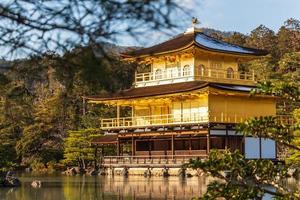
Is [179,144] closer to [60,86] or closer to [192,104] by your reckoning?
[192,104]

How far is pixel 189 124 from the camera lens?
27766mm

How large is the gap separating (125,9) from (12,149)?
3721 centimetres

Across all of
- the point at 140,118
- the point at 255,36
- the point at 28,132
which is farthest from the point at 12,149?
the point at 255,36

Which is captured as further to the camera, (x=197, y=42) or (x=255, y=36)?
(x=255, y=36)

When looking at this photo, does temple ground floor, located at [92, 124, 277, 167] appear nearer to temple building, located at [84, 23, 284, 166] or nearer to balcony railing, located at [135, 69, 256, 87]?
temple building, located at [84, 23, 284, 166]

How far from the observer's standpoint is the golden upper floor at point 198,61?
29.9 m

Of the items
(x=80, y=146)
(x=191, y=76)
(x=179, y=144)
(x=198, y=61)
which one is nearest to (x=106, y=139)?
(x=80, y=146)

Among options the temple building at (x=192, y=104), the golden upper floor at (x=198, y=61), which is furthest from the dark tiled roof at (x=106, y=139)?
the golden upper floor at (x=198, y=61)

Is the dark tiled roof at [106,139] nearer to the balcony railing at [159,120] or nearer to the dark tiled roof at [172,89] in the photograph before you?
the balcony railing at [159,120]

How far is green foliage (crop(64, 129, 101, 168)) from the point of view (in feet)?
116

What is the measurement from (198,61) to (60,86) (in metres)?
12.7

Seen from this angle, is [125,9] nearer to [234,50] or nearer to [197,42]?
[197,42]

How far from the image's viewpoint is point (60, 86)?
18766 millimetres

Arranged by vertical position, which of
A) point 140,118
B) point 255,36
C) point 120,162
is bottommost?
point 120,162
